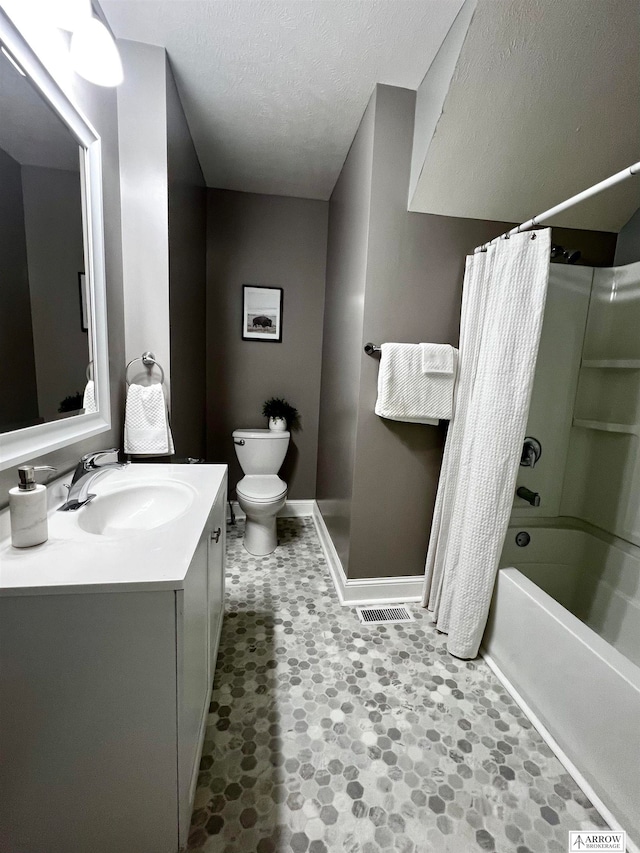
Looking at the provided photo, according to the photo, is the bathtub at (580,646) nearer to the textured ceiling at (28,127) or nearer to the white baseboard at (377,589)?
the white baseboard at (377,589)

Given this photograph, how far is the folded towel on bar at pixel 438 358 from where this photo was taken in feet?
5.13

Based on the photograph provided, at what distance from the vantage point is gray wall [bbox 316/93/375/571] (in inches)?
64.7

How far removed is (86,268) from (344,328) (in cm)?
123

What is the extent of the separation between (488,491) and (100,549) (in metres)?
1.33

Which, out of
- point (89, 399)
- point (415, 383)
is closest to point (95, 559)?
point (89, 399)

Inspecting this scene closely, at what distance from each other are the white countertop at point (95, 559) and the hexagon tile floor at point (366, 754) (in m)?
0.79

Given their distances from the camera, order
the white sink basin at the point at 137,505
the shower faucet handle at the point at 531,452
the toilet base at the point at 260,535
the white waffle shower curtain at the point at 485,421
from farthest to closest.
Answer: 1. the toilet base at the point at 260,535
2. the shower faucet handle at the point at 531,452
3. the white waffle shower curtain at the point at 485,421
4. the white sink basin at the point at 137,505

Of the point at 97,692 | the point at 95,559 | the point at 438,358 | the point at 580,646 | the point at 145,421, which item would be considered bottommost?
the point at 580,646

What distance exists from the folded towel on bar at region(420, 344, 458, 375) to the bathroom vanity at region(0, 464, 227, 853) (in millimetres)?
1206

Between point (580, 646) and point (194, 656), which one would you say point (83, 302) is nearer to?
point (194, 656)

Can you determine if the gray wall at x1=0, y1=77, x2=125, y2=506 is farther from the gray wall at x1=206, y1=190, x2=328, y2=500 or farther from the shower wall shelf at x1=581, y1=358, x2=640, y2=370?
the shower wall shelf at x1=581, y1=358, x2=640, y2=370

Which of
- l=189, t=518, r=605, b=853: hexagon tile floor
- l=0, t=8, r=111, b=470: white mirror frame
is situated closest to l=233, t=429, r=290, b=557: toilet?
l=189, t=518, r=605, b=853: hexagon tile floor

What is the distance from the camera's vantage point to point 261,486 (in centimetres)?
221
